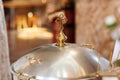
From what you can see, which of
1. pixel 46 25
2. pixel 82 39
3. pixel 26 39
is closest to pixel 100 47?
pixel 82 39

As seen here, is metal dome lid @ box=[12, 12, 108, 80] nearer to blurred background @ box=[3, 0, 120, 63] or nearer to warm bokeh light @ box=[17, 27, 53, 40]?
blurred background @ box=[3, 0, 120, 63]

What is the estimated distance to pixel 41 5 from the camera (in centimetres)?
640

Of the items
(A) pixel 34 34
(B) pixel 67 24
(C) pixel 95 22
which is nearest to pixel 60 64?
(C) pixel 95 22

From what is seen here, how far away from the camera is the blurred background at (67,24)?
319 cm

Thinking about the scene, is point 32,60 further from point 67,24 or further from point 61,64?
point 67,24

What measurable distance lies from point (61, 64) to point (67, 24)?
319 centimetres

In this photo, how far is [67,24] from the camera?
13.1 feet

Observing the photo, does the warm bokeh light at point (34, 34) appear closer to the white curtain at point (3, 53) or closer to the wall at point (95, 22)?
the wall at point (95, 22)

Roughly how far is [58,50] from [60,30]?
9 cm

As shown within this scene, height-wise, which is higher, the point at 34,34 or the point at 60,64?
the point at 60,64

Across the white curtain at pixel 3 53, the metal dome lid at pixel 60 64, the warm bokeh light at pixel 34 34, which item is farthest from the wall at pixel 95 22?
the metal dome lid at pixel 60 64

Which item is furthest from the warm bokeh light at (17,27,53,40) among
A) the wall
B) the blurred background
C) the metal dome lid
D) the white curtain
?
the metal dome lid

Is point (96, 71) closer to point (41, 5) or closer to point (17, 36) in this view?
point (17, 36)

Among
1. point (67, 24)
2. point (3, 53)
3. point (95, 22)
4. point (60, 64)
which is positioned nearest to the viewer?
point (60, 64)
